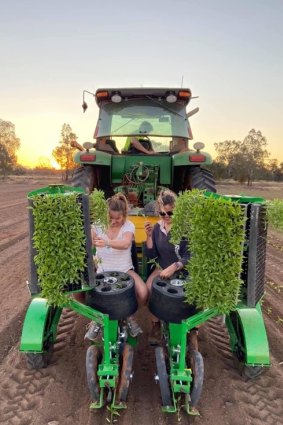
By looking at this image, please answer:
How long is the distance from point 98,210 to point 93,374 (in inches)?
50.6

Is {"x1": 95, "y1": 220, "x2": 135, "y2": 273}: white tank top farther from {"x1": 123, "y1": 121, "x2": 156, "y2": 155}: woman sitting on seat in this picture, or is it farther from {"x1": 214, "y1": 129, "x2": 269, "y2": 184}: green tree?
{"x1": 214, "y1": 129, "x2": 269, "y2": 184}: green tree

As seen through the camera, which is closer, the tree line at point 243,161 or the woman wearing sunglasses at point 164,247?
the woman wearing sunglasses at point 164,247

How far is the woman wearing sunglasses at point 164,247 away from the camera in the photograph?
3.14 meters

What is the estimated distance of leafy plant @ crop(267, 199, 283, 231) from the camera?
2.59m

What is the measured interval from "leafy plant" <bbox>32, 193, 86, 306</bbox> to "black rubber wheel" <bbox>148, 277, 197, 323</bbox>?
0.67 metres

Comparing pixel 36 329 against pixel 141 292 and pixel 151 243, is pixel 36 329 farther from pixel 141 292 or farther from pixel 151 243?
pixel 151 243

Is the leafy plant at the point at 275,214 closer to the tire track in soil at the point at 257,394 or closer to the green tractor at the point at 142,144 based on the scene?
the tire track in soil at the point at 257,394

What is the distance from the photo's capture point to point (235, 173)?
47.8m

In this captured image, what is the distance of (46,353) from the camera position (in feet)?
10.8

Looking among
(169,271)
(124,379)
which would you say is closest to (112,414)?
(124,379)

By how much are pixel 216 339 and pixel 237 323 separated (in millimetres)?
692

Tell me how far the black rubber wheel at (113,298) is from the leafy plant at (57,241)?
278mm

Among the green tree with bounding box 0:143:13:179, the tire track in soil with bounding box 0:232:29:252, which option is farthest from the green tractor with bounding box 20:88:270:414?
the green tree with bounding box 0:143:13:179

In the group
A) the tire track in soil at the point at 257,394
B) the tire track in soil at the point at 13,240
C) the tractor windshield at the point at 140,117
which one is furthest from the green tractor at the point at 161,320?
the tire track in soil at the point at 13,240
